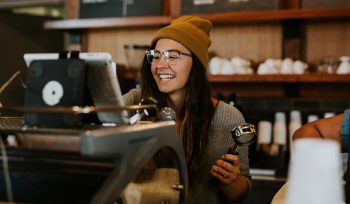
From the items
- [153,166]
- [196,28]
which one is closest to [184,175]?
[153,166]

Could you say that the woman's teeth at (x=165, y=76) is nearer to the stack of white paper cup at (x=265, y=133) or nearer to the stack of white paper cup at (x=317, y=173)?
the stack of white paper cup at (x=317, y=173)

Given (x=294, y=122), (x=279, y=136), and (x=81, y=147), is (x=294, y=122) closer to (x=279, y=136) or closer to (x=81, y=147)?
(x=279, y=136)

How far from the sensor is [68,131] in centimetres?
94

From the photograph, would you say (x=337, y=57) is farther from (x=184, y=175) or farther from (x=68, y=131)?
(x=68, y=131)

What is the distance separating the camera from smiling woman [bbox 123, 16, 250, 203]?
1761mm

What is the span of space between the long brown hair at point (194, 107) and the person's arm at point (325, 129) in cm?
35

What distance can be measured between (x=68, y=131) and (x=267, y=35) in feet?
8.75

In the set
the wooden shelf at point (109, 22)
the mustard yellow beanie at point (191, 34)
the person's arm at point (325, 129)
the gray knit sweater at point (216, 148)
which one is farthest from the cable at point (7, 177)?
the wooden shelf at point (109, 22)

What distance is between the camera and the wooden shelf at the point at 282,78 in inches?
119

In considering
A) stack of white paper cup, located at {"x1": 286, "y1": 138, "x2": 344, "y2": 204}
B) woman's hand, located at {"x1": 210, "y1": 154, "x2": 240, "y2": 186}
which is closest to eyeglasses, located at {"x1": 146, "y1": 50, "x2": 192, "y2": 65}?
woman's hand, located at {"x1": 210, "y1": 154, "x2": 240, "y2": 186}

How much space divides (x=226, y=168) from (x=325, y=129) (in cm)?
41

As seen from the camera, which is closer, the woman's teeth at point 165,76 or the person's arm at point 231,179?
the person's arm at point 231,179

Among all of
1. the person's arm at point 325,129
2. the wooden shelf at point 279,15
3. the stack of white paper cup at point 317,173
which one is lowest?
the person's arm at point 325,129

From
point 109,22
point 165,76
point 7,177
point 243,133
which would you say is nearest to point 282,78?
point 109,22
